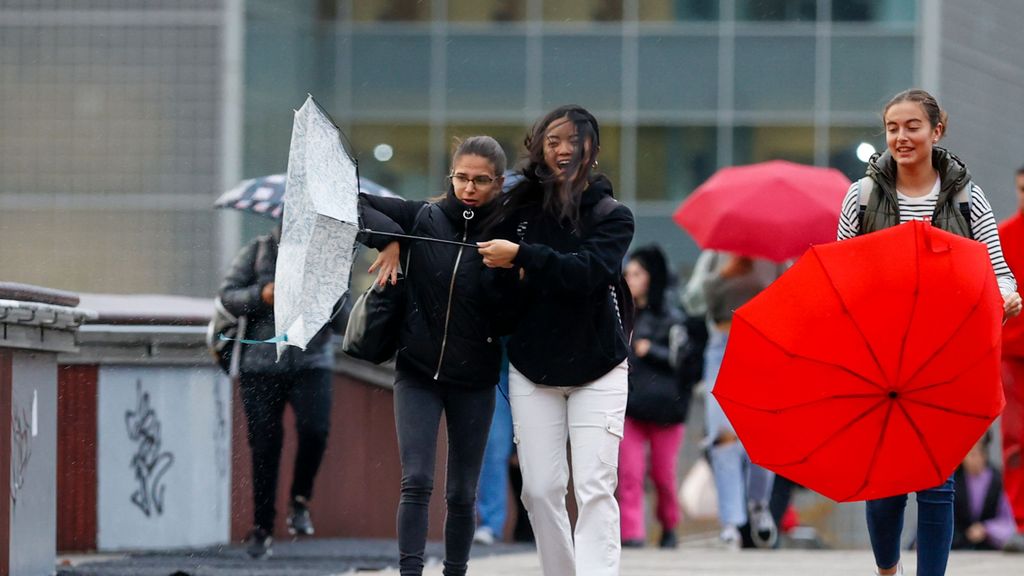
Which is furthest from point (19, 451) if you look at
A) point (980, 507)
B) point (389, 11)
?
point (389, 11)

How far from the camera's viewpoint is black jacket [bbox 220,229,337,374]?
9.77m

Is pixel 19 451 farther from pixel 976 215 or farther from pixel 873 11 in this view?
pixel 873 11

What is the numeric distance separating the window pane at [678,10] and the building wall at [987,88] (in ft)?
9.75

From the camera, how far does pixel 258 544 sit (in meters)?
10.1

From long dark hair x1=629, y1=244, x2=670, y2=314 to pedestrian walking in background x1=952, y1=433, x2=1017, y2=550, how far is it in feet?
6.88

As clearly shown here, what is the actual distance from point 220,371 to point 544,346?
446 cm

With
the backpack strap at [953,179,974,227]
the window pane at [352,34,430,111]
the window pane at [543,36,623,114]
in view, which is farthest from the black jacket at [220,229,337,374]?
the window pane at [352,34,430,111]

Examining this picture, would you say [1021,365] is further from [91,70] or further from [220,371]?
[91,70]

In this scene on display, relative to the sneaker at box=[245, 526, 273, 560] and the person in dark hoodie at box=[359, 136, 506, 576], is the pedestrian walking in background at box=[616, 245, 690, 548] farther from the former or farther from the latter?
the person in dark hoodie at box=[359, 136, 506, 576]

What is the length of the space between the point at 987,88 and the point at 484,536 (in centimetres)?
1647

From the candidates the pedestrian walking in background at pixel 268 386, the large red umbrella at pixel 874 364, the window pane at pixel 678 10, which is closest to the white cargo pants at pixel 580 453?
the large red umbrella at pixel 874 364

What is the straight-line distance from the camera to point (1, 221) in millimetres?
24188

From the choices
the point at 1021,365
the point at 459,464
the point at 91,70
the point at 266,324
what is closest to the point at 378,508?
the point at 266,324

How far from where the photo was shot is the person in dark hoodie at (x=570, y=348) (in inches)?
265
